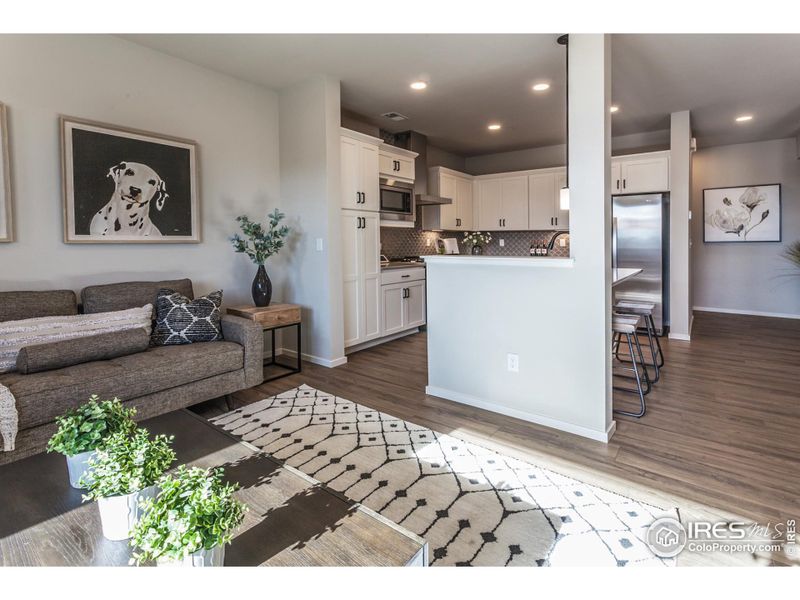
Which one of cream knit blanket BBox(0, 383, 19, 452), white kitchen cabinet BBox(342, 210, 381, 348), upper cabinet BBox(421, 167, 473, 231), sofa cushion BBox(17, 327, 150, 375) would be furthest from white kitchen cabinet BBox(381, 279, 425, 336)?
cream knit blanket BBox(0, 383, 19, 452)

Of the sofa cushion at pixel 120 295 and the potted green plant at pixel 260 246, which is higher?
the potted green plant at pixel 260 246

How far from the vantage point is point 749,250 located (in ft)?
21.7

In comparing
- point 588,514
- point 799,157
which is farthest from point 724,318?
point 588,514

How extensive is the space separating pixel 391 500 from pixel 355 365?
2.29m

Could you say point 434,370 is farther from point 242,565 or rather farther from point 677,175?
point 677,175

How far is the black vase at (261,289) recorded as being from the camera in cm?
389

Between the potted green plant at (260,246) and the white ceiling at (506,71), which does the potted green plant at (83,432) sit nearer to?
the potted green plant at (260,246)

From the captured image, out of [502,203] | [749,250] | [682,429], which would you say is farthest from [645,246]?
[682,429]

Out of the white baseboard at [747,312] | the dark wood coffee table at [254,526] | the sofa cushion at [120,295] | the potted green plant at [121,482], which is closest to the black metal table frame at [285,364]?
the sofa cushion at [120,295]

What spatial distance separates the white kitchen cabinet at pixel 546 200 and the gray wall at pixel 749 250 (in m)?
2.19

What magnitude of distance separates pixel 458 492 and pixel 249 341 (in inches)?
71.6

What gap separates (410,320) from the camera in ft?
18.2

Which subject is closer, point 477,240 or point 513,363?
point 513,363

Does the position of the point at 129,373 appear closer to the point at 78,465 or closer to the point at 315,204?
the point at 78,465
